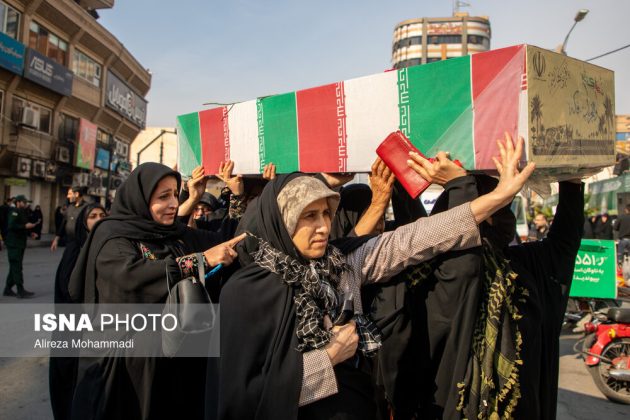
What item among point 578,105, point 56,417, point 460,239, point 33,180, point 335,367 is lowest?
point 56,417

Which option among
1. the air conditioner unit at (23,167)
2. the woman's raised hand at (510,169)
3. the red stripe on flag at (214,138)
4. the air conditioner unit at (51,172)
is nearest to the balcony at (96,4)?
the air conditioner unit at (51,172)

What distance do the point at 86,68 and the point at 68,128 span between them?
11.3ft

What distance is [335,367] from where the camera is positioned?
1718mm

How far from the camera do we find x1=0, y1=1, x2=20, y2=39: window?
18.2 meters

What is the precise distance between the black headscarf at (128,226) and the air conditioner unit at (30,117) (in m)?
20.4

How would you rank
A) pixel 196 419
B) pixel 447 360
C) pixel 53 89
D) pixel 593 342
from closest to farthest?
pixel 447 360 → pixel 196 419 → pixel 593 342 → pixel 53 89

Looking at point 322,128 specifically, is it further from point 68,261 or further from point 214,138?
point 68,261

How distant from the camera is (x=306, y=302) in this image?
1.63m

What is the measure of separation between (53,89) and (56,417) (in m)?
21.8

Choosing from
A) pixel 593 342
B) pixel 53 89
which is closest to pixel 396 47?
pixel 53 89

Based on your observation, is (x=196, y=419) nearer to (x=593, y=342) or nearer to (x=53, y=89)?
(x=593, y=342)

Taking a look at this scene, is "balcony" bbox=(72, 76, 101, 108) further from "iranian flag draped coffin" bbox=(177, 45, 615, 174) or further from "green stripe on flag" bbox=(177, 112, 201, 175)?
"iranian flag draped coffin" bbox=(177, 45, 615, 174)

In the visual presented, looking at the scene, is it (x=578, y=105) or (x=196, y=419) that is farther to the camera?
(x=196, y=419)

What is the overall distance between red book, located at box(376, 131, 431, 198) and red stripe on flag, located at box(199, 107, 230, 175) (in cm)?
136
